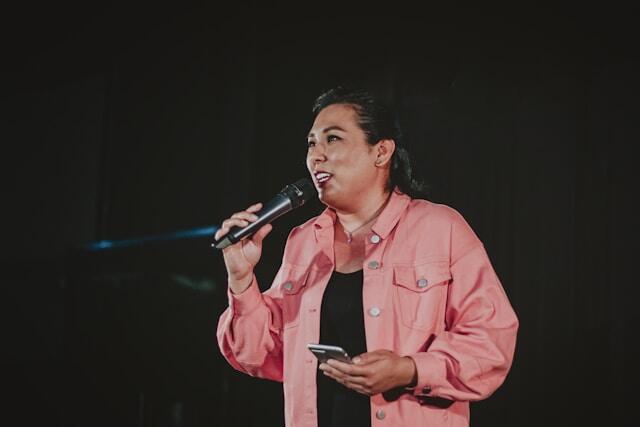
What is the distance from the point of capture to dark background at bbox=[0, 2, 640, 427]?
7.95ft

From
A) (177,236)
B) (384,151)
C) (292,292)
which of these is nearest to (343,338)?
(292,292)

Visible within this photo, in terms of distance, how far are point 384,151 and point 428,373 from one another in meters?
0.72

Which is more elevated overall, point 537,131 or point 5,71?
point 5,71

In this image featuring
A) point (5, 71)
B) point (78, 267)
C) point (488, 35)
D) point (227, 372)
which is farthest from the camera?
point (5, 71)

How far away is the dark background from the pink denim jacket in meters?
0.87

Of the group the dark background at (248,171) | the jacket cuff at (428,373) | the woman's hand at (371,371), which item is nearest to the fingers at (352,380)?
the woman's hand at (371,371)

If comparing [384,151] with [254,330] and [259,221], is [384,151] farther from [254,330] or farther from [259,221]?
[254,330]

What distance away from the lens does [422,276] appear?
1.71 meters

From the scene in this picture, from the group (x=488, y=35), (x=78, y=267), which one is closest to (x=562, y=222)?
(x=488, y=35)

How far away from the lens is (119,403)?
342 cm

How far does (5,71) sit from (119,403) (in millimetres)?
2206

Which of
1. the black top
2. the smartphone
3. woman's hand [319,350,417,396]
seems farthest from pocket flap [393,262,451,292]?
the smartphone

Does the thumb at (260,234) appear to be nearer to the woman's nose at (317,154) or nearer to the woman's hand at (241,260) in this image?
the woman's hand at (241,260)

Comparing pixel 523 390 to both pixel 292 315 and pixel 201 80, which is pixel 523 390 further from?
pixel 201 80
